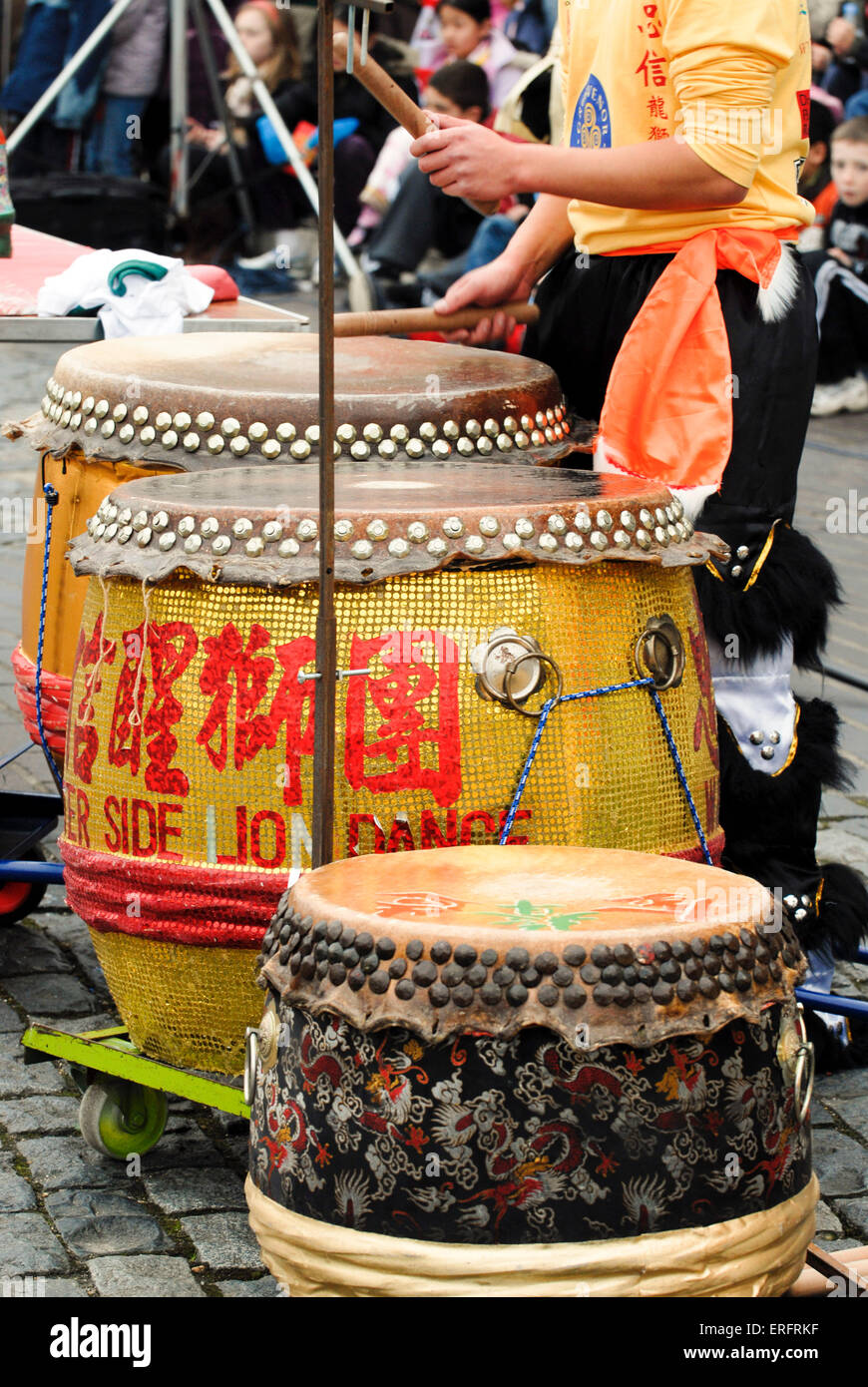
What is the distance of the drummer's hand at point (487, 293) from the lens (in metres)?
2.96

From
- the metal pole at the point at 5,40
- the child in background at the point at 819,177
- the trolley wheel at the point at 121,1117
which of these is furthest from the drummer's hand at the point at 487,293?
the metal pole at the point at 5,40

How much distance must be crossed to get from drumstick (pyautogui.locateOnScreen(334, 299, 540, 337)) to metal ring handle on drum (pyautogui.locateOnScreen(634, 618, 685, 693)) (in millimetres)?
657

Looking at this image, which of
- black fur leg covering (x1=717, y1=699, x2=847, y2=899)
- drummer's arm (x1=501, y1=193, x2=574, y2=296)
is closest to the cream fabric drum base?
black fur leg covering (x1=717, y1=699, x2=847, y2=899)

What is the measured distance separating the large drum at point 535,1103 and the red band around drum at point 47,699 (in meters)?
1.29

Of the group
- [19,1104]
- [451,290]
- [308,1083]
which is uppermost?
[451,290]

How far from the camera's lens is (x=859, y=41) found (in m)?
9.89

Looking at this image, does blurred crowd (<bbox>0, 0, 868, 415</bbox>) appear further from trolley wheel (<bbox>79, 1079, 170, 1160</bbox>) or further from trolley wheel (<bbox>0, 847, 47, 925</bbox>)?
trolley wheel (<bbox>79, 1079, 170, 1160</bbox>)

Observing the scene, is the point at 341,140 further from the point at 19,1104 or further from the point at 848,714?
the point at 19,1104

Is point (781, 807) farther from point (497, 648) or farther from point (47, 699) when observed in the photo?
point (47, 699)

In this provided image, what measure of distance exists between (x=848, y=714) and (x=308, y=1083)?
3286mm

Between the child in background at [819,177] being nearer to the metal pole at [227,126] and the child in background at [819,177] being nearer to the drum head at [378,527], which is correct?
the metal pole at [227,126]

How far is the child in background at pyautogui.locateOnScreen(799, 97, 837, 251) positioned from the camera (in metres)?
9.10

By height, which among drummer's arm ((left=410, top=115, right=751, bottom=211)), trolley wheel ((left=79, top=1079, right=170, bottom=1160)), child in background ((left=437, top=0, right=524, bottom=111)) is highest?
child in background ((left=437, top=0, right=524, bottom=111))
